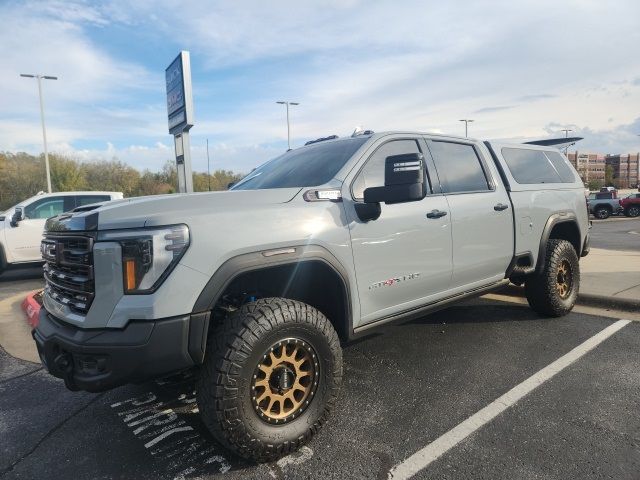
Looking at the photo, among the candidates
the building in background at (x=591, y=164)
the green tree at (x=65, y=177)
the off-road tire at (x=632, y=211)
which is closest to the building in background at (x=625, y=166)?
the building in background at (x=591, y=164)

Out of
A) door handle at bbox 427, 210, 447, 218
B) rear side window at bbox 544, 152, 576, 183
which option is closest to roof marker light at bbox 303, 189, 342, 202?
door handle at bbox 427, 210, 447, 218

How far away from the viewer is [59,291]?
2.80 m

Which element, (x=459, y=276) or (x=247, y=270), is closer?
(x=247, y=270)

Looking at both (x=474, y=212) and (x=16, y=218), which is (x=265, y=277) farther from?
(x=16, y=218)

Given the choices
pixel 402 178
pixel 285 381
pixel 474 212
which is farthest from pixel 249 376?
pixel 474 212

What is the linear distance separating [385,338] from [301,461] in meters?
2.21

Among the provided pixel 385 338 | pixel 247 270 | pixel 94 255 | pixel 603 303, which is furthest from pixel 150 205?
pixel 603 303

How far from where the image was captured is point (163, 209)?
8.11 ft

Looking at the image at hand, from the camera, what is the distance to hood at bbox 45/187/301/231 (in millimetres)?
2408

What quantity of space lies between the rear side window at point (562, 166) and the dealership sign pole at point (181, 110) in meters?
6.96

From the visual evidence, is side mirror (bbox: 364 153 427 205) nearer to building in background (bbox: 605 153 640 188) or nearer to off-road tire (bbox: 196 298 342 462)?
off-road tire (bbox: 196 298 342 462)

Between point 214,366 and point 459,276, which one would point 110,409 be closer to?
point 214,366

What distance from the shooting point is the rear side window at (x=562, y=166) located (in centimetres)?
541

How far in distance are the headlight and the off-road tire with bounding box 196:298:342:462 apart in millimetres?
478
